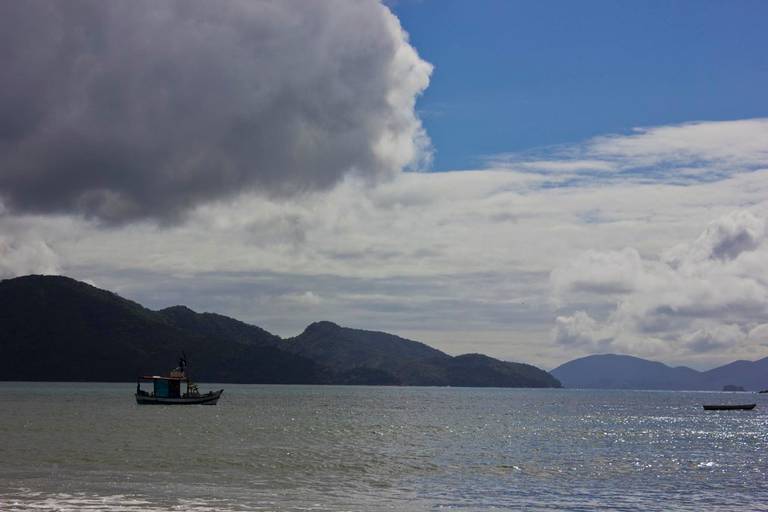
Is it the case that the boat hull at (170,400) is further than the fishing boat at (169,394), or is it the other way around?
the boat hull at (170,400)

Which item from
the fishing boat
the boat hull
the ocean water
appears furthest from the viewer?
the boat hull

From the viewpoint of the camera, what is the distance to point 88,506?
4312 centimetres

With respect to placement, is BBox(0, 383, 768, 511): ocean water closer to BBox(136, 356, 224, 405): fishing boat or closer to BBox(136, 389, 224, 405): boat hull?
BBox(136, 356, 224, 405): fishing boat

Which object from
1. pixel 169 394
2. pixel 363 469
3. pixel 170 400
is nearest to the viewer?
pixel 363 469

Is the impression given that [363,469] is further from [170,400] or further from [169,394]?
[169,394]

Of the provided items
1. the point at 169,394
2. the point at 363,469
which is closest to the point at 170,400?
the point at 169,394

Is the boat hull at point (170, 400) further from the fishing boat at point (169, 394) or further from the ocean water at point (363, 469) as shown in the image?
the ocean water at point (363, 469)

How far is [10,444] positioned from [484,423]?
78.4 meters

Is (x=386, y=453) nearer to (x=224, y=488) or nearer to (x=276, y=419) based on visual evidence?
(x=224, y=488)

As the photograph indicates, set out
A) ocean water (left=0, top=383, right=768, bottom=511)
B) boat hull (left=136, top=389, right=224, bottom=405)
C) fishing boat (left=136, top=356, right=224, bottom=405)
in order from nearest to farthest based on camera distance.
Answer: ocean water (left=0, top=383, right=768, bottom=511)
fishing boat (left=136, top=356, right=224, bottom=405)
boat hull (left=136, top=389, right=224, bottom=405)

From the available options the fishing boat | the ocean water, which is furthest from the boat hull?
the ocean water

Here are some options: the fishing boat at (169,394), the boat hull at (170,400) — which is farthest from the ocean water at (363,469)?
the boat hull at (170,400)

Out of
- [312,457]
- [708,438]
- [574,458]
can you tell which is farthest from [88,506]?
[708,438]

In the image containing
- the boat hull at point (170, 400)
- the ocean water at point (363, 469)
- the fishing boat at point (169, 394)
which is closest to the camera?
the ocean water at point (363, 469)
